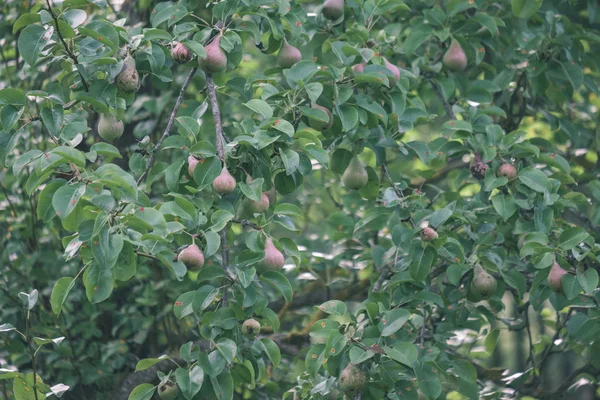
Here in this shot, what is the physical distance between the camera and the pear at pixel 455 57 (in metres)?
2.12

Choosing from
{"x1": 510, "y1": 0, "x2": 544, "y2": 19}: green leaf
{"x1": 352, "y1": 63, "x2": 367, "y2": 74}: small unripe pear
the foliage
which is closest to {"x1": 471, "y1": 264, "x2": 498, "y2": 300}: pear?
the foliage

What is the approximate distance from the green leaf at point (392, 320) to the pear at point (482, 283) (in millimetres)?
259

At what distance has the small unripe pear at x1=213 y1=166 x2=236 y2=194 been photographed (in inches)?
60.1

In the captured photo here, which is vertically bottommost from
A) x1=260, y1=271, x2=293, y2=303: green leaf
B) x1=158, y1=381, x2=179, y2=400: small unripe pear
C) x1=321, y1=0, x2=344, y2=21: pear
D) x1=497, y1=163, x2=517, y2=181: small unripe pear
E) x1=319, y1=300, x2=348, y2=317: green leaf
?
x1=158, y1=381, x2=179, y2=400: small unripe pear

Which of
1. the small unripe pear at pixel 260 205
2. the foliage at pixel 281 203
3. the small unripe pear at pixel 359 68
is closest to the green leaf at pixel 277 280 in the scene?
the foliage at pixel 281 203

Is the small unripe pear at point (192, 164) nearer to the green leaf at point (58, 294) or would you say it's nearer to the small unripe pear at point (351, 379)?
the green leaf at point (58, 294)

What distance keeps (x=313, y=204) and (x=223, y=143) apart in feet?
5.37

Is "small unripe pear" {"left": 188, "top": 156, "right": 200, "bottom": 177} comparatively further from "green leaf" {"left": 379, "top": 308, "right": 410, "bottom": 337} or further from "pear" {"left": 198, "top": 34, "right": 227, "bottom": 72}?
"green leaf" {"left": 379, "top": 308, "right": 410, "bottom": 337}

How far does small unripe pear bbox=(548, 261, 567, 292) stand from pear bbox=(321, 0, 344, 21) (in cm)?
77

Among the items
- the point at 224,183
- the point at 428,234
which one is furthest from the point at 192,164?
the point at 428,234

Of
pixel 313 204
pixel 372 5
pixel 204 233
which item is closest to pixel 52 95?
pixel 204 233

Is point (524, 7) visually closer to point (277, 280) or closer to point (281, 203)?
point (281, 203)

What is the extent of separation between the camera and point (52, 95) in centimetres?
155

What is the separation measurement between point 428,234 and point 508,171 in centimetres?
27
